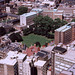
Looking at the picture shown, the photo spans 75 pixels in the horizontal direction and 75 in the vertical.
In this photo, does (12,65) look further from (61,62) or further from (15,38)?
(15,38)

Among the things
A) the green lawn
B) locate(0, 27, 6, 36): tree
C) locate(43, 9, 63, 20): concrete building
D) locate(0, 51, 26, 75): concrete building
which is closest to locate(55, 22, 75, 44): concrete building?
the green lawn

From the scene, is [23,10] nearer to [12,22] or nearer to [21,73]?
[12,22]

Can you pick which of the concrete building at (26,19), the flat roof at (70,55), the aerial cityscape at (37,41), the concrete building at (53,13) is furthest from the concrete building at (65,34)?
the concrete building at (26,19)

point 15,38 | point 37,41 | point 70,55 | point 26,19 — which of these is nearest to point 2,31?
point 15,38

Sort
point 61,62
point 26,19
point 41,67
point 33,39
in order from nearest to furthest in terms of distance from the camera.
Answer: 1. point 41,67
2. point 61,62
3. point 33,39
4. point 26,19

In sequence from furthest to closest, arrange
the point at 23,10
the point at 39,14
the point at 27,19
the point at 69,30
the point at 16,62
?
the point at 23,10 → the point at 39,14 → the point at 27,19 → the point at 69,30 → the point at 16,62

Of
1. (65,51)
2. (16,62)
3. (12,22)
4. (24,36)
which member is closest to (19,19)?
(12,22)
